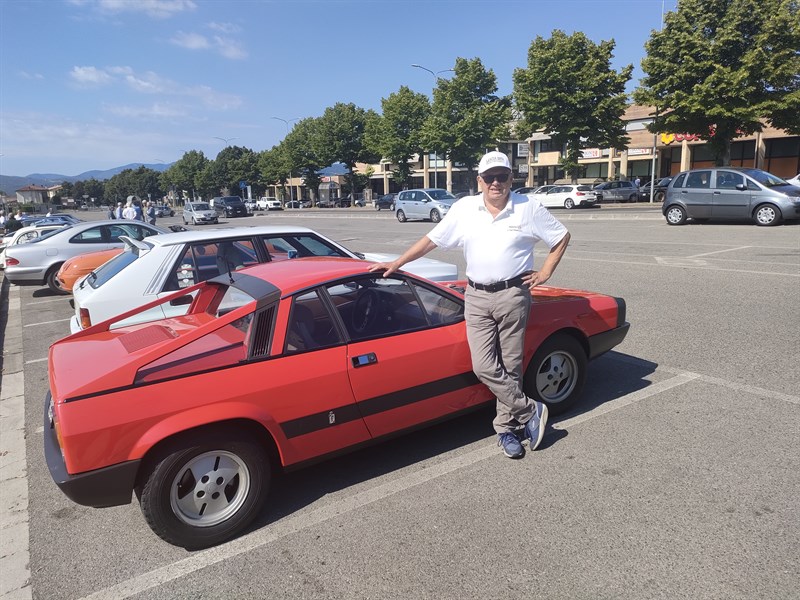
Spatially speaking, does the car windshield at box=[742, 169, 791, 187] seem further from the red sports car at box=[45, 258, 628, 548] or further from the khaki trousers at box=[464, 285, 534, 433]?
the khaki trousers at box=[464, 285, 534, 433]

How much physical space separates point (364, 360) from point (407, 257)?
0.86 meters

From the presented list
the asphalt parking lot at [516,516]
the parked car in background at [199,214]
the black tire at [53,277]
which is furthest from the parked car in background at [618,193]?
the asphalt parking lot at [516,516]

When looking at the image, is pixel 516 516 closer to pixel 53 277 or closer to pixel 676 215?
pixel 53 277

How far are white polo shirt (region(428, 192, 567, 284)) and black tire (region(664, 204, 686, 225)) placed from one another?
1646 cm

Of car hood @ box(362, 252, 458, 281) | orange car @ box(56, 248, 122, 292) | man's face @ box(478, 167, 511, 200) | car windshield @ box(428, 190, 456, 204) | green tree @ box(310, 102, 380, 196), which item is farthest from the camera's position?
green tree @ box(310, 102, 380, 196)

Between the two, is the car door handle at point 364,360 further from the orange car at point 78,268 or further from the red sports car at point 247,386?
the orange car at point 78,268

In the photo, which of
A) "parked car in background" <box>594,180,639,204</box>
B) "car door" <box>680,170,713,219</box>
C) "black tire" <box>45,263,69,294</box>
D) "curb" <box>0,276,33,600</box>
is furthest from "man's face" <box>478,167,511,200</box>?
"parked car in background" <box>594,180,639,204</box>

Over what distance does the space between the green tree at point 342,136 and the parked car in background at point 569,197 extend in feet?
100

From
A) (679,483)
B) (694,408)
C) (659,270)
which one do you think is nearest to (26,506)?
(679,483)

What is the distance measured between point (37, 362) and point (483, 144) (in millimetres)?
41574

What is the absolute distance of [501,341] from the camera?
12.2 ft

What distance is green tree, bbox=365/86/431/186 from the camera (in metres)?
54.2

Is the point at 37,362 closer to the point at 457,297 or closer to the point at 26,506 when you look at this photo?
the point at 26,506

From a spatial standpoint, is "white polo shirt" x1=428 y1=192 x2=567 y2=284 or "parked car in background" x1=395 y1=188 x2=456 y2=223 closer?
"white polo shirt" x1=428 y1=192 x2=567 y2=284
